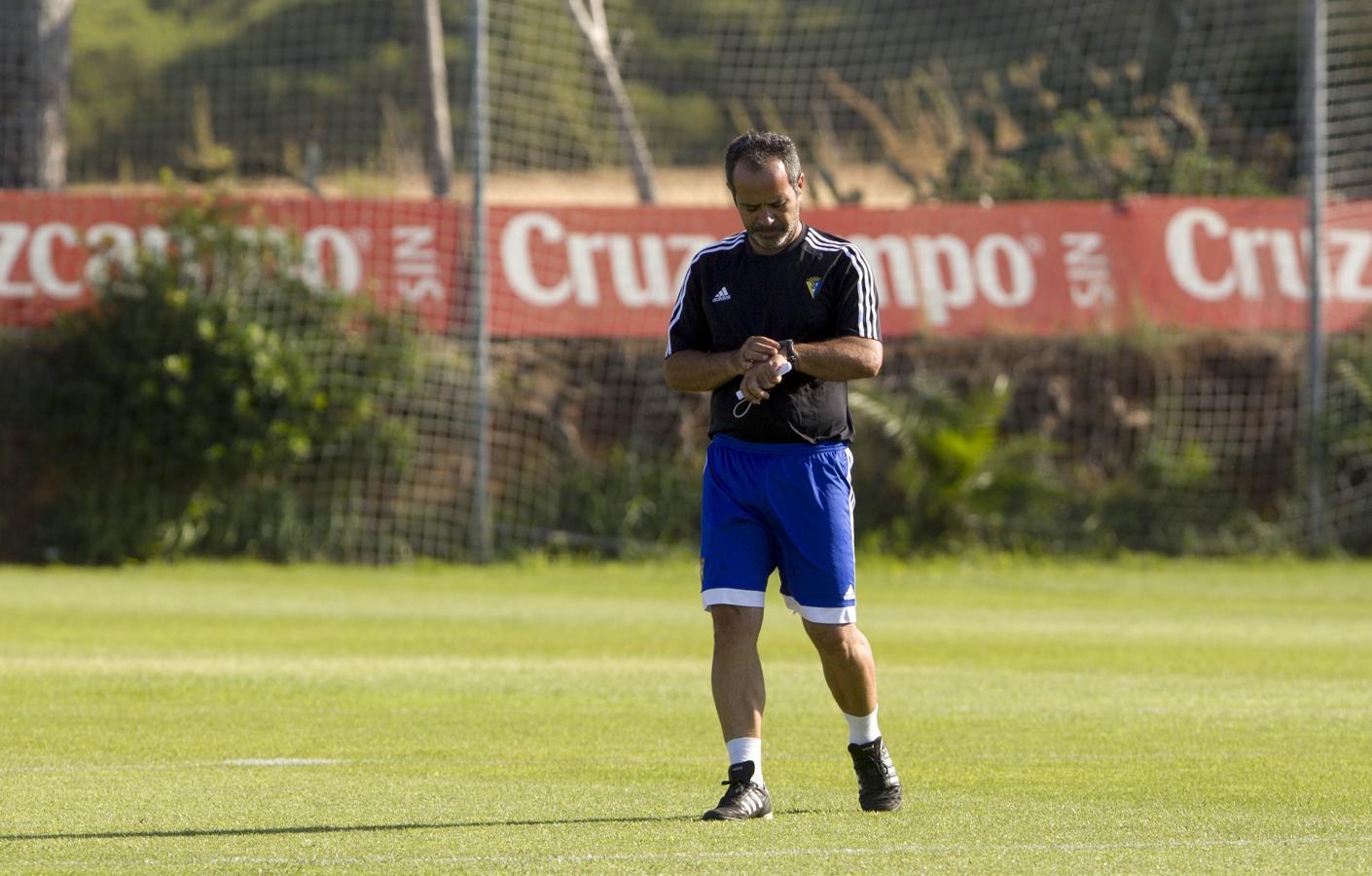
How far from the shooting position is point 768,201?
7148 millimetres

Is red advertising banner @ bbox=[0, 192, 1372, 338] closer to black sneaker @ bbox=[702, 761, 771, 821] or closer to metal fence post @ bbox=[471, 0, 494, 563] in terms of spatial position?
metal fence post @ bbox=[471, 0, 494, 563]

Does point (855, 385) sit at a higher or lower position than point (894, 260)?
lower

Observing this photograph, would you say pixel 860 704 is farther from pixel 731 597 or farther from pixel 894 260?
pixel 894 260

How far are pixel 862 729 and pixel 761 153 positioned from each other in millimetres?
1929

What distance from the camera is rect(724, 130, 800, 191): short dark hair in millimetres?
7133

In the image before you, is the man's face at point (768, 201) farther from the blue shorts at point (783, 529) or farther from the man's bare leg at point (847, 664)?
the man's bare leg at point (847, 664)

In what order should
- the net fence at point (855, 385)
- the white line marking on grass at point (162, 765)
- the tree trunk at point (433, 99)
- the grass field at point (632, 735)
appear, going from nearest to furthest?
the grass field at point (632, 735)
the white line marking on grass at point (162, 765)
the net fence at point (855, 385)
the tree trunk at point (433, 99)

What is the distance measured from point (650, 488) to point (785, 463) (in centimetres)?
1315

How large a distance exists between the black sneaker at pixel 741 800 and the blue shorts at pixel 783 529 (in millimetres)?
544

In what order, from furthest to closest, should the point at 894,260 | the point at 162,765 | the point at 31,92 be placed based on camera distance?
the point at 31,92
the point at 894,260
the point at 162,765

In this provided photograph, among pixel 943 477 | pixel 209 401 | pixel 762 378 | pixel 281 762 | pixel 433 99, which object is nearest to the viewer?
pixel 762 378

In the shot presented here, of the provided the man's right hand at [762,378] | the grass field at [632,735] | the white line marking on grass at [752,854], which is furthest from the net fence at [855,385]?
the white line marking on grass at [752,854]

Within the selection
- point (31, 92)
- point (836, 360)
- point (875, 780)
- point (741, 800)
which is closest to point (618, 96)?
point (31, 92)

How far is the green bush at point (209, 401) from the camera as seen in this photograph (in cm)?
1923
